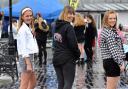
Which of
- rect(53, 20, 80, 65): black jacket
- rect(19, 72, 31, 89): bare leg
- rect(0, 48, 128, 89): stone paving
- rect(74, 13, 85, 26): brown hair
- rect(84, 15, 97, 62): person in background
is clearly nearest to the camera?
rect(53, 20, 80, 65): black jacket

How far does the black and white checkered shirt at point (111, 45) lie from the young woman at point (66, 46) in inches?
21.3

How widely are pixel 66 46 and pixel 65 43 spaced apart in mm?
56

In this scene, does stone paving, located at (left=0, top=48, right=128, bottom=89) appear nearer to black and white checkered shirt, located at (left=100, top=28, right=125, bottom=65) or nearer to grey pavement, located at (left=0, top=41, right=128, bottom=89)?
grey pavement, located at (left=0, top=41, right=128, bottom=89)

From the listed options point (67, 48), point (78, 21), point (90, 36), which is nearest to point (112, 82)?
point (67, 48)

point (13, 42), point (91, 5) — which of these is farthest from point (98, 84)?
point (91, 5)

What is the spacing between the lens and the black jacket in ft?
27.6

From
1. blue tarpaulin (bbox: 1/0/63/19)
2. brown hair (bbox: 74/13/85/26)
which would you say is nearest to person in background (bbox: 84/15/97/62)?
brown hair (bbox: 74/13/85/26)

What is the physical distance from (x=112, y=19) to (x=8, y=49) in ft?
26.1

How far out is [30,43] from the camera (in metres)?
8.70

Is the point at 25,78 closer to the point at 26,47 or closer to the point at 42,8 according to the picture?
the point at 26,47

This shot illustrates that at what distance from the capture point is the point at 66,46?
852 centimetres

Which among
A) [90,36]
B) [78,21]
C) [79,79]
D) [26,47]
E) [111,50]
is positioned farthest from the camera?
[90,36]

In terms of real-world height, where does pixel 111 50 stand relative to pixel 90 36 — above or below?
below

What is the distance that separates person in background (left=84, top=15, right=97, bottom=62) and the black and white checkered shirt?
9.95 meters
